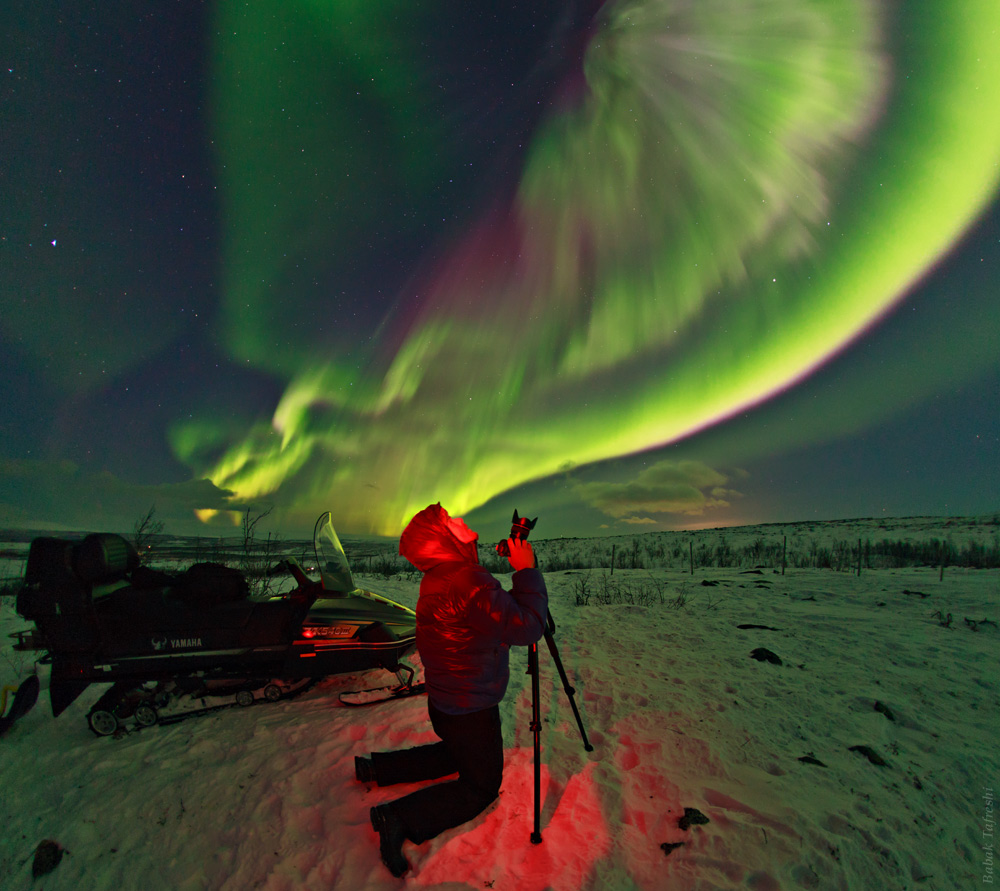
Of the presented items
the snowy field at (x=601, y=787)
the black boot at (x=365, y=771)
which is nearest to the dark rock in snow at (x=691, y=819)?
the snowy field at (x=601, y=787)

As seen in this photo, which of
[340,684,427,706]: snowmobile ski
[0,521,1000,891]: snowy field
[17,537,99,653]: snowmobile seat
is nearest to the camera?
[0,521,1000,891]: snowy field

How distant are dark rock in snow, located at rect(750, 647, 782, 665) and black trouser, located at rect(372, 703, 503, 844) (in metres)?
5.39

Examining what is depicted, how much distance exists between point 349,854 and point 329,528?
11.9ft

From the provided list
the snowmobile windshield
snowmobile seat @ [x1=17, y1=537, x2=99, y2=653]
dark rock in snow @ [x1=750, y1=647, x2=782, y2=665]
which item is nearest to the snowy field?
dark rock in snow @ [x1=750, y1=647, x2=782, y2=665]

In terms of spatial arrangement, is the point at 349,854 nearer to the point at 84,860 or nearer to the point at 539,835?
the point at 539,835

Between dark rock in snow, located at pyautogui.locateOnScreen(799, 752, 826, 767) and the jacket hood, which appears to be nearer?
the jacket hood

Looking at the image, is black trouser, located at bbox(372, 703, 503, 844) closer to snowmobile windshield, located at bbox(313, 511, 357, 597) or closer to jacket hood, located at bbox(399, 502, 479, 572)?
jacket hood, located at bbox(399, 502, 479, 572)

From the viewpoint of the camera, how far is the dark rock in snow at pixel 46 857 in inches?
125

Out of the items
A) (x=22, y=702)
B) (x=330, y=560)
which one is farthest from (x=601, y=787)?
(x=22, y=702)

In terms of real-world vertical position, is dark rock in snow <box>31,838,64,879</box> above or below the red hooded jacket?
below

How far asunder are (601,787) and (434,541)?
2.64 metres

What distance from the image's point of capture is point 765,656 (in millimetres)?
6953

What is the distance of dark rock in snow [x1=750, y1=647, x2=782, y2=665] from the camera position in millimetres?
6854

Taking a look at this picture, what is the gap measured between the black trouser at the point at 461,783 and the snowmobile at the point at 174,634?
2.43m
